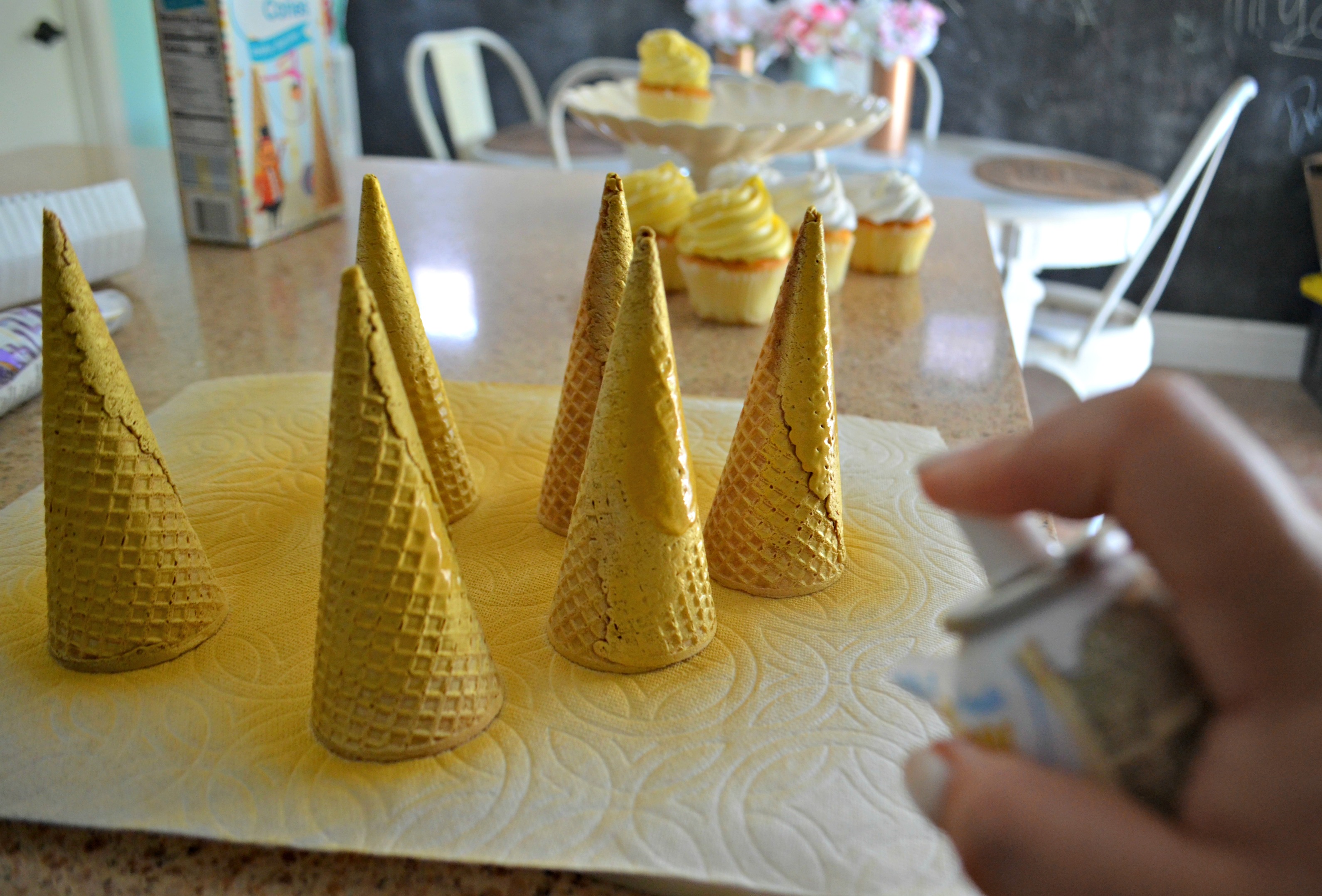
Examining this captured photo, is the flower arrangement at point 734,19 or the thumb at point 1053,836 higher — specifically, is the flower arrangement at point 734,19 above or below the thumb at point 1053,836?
above

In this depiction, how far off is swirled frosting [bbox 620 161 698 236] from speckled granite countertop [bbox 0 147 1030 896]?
10 cm

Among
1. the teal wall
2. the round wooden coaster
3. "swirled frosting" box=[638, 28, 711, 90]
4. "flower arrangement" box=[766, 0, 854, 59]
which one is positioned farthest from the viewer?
the teal wall

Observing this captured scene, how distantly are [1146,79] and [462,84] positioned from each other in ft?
7.12

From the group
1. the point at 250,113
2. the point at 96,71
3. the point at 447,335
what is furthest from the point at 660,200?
the point at 96,71

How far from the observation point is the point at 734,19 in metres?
2.59

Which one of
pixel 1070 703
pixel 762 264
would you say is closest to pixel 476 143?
pixel 762 264

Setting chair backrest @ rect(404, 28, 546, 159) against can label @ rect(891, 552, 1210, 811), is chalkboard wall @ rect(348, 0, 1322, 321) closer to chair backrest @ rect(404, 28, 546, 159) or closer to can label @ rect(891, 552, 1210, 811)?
chair backrest @ rect(404, 28, 546, 159)

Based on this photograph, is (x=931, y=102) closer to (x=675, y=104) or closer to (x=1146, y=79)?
(x=1146, y=79)

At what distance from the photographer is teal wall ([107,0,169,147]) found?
304 cm

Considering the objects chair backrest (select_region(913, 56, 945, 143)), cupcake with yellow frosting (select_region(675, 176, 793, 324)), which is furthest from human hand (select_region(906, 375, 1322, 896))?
chair backrest (select_region(913, 56, 945, 143))

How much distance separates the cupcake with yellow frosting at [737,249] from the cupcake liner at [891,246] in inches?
7.8

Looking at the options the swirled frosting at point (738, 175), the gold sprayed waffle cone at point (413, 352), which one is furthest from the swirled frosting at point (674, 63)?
the gold sprayed waffle cone at point (413, 352)

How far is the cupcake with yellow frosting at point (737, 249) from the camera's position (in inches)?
41.2

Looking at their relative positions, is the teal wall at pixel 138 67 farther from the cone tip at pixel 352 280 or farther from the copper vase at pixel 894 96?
the cone tip at pixel 352 280
